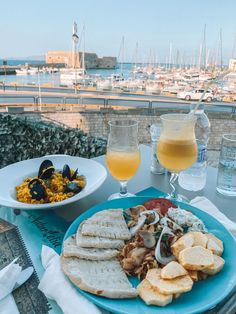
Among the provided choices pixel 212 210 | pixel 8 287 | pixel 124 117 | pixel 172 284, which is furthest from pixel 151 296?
pixel 124 117

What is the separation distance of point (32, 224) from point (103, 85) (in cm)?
2349

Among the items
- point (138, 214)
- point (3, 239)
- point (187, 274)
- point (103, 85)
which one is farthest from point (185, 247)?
point (103, 85)

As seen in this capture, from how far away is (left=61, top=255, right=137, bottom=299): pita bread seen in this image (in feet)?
1.88

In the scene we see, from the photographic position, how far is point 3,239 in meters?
0.82

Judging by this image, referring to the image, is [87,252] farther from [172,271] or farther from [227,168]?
[227,168]

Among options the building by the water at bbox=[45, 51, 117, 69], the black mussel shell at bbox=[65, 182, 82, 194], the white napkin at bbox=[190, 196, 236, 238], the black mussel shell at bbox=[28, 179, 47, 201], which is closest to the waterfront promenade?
the white napkin at bbox=[190, 196, 236, 238]

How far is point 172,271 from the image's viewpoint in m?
0.59

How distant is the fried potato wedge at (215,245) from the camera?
0.68 meters

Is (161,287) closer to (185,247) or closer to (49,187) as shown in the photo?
(185,247)

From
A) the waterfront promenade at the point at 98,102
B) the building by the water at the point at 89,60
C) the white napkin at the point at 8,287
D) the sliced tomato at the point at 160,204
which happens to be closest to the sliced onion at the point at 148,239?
the sliced tomato at the point at 160,204

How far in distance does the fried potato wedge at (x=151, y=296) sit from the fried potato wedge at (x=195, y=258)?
0.08 metres

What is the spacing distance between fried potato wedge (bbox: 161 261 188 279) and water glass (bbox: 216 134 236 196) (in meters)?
0.62

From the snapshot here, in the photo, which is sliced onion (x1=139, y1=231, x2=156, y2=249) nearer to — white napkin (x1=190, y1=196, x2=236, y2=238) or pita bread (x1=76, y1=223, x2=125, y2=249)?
pita bread (x1=76, y1=223, x2=125, y2=249)

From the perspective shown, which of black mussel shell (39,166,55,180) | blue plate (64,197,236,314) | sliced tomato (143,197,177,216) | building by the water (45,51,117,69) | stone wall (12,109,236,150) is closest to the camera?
blue plate (64,197,236,314)
